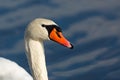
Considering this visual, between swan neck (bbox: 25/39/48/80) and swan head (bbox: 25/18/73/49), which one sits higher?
swan head (bbox: 25/18/73/49)

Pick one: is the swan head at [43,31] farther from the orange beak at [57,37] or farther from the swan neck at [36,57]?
the swan neck at [36,57]

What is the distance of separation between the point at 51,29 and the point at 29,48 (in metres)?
0.46

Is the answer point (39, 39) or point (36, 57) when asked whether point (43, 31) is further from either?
→ point (36, 57)

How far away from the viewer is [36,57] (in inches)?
311

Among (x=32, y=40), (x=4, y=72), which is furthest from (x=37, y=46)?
(x=4, y=72)

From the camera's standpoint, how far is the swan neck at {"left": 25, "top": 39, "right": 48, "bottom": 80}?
7738mm

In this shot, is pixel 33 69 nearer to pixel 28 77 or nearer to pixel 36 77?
pixel 36 77

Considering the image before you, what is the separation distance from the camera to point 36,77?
26.2ft

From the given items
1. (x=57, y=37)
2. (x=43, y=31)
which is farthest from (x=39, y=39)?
(x=57, y=37)

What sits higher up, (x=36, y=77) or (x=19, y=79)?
(x=19, y=79)

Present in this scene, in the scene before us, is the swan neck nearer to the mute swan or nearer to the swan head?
the mute swan

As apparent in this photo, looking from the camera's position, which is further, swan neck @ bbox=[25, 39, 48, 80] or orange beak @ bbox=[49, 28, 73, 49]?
swan neck @ bbox=[25, 39, 48, 80]

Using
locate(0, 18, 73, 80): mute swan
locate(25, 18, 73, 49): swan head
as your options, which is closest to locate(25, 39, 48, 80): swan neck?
locate(0, 18, 73, 80): mute swan

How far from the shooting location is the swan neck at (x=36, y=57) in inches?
305
